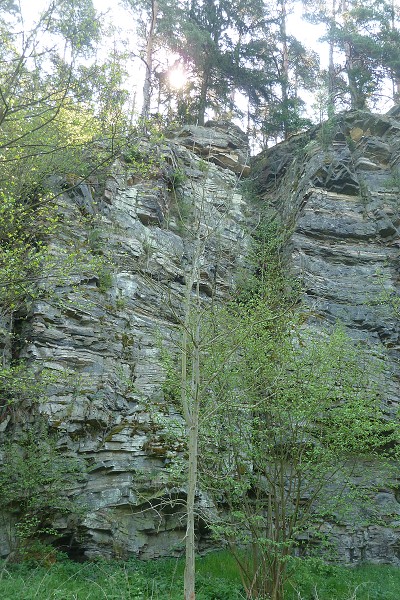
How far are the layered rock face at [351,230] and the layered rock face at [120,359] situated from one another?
2.79 metres

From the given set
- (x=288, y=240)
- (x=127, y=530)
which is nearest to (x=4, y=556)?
(x=127, y=530)

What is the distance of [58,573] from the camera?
814cm

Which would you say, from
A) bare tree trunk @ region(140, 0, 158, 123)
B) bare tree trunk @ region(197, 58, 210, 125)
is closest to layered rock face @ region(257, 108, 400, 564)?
bare tree trunk @ region(197, 58, 210, 125)

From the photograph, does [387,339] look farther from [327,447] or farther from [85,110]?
[85,110]

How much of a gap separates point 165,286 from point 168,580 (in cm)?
601

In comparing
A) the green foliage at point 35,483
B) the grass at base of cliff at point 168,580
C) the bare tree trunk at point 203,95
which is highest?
the bare tree trunk at point 203,95

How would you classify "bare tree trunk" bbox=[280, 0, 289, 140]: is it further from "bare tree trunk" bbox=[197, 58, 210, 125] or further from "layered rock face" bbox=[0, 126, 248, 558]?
"layered rock face" bbox=[0, 126, 248, 558]

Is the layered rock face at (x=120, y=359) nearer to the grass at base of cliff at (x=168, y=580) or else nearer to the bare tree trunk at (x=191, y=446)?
the grass at base of cliff at (x=168, y=580)

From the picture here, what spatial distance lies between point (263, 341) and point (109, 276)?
575 centimetres

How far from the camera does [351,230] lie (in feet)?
53.9

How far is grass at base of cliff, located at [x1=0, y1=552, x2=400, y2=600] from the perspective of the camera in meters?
6.97

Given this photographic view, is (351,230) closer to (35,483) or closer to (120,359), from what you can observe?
(120,359)

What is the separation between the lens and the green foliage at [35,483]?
873cm

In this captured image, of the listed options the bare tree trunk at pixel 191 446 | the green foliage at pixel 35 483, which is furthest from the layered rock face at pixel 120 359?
the bare tree trunk at pixel 191 446
